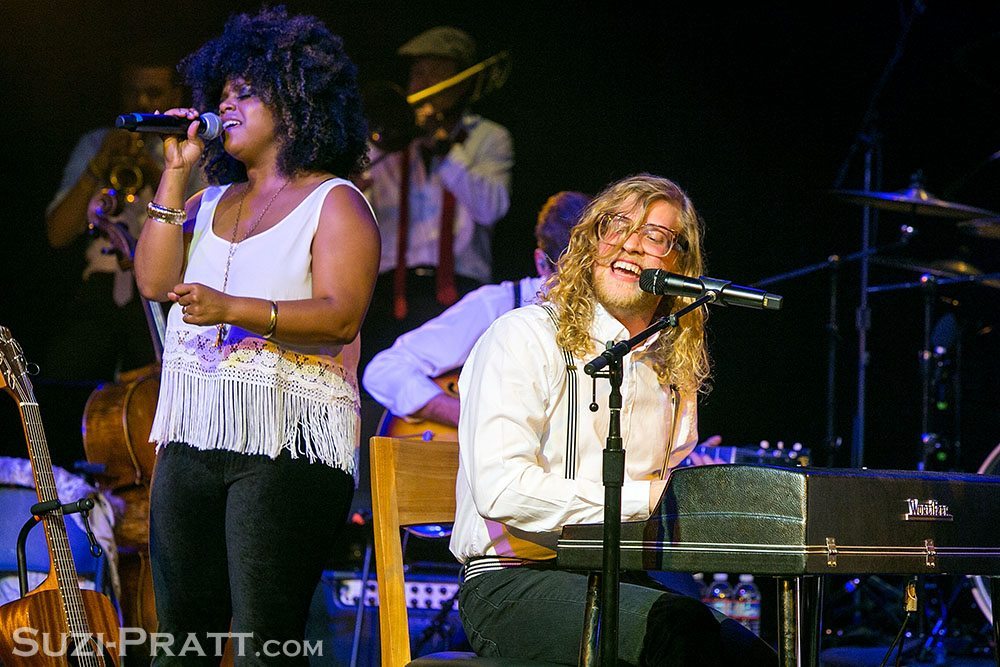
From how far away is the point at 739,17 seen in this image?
616 cm

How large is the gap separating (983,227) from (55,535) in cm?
410

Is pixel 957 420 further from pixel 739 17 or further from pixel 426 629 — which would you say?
pixel 426 629

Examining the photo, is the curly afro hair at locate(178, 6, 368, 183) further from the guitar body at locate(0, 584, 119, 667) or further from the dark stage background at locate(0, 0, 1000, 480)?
the dark stage background at locate(0, 0, 1000, 480)

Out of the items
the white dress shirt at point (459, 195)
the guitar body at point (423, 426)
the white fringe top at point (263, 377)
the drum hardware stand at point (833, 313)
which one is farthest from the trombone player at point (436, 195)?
the white fringe top at point (263, 377)

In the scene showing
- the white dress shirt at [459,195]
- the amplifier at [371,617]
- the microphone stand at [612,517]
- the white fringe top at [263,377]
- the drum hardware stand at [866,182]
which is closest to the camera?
the microphone stand at [612,517]

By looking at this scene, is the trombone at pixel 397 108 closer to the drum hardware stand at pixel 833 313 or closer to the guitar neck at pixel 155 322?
the drum hardware stand at pixel 833 313

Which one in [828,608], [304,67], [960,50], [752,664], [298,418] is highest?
[960,50]

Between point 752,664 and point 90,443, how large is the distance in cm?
259

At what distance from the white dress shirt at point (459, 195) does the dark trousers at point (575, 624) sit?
138 inches

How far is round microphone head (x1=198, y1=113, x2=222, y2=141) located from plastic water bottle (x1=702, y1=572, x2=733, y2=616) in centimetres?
349

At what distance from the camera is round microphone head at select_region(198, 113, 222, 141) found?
2.83 m

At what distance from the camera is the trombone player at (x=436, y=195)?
5859 mm

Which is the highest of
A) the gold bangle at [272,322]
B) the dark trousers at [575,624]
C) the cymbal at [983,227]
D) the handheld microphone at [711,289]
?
the cymbal at [983,227]

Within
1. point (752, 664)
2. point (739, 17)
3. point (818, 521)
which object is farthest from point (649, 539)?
point (739, 17)
